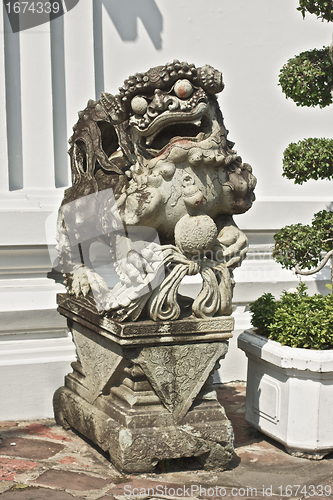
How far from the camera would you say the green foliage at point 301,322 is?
10.2 ft

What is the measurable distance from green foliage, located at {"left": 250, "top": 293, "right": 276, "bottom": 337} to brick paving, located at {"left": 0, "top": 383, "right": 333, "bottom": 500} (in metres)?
0.64

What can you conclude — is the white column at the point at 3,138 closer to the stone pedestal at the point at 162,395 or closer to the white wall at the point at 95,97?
the white wall at the point at 95,97

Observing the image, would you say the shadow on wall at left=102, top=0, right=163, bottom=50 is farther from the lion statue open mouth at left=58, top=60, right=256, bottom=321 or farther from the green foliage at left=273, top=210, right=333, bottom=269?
the green foliage at left=273, top=210, right=333, bottom=269

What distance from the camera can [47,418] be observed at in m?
3.83

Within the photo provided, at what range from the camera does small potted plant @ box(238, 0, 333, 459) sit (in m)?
3.04

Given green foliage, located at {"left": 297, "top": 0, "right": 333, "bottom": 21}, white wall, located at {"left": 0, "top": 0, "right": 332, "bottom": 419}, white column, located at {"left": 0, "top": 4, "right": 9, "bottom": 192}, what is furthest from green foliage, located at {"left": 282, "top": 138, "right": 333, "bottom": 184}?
white column, located at {"left": 0, "top": 4, "right": 9, "bottom": 192}

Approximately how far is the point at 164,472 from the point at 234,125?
9.26ft

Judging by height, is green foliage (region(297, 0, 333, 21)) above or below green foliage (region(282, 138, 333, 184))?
above

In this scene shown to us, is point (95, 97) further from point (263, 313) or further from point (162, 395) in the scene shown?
point (162, 395)

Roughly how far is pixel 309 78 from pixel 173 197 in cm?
144

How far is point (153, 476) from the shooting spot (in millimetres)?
2754

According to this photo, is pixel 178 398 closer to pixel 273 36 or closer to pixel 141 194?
pixel 141 194

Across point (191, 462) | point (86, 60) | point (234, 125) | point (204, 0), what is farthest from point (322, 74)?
point (191, 462)

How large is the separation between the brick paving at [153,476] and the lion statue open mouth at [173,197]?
0.79 metres
